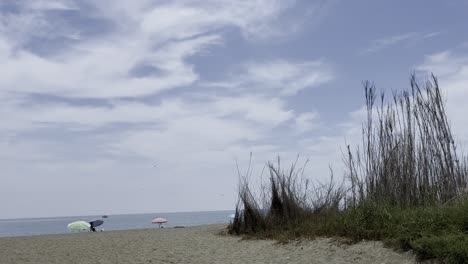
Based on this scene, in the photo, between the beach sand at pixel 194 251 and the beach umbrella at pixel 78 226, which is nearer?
the beach sand at pixel 194 251

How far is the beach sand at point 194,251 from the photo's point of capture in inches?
317

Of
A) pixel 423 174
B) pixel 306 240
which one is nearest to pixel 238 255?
pixel 306 240

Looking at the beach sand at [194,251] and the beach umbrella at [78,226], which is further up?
the beach umbrella at [78,226]

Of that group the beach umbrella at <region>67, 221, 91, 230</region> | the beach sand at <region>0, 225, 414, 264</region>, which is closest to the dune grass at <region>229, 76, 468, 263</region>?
the beach sand at <region>0, 225, 414, 264</region>

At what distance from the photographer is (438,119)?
9.87m

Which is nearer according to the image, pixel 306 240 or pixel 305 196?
pixel 306 240

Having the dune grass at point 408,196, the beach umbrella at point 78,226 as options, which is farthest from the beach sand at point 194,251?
the beach umbrella at point 78,226

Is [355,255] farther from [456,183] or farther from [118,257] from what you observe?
[118,257]

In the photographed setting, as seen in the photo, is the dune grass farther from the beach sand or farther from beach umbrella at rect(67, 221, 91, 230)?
beach umbrella at rect(67, 221, 91, 230)

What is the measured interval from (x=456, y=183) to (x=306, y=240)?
274cm

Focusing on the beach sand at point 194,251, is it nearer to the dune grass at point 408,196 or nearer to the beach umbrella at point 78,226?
the dune grass at point 408,196

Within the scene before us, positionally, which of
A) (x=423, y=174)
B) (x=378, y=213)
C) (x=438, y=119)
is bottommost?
(x=378, y=213)

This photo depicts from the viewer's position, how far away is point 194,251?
1043 cm

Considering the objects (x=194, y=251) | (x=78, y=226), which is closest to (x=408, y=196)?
(x=194, y=251)
